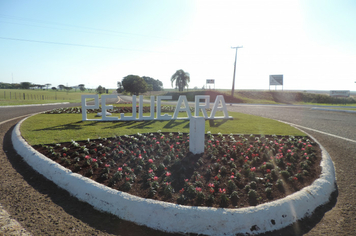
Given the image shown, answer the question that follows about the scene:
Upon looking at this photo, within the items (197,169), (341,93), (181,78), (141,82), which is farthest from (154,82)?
(197,169)

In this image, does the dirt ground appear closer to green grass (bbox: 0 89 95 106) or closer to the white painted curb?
the white painted curb

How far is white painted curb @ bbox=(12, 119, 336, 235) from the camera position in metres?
3.07

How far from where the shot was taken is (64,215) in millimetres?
3371

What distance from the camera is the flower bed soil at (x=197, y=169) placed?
380 cm

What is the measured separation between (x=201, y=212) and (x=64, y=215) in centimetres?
210

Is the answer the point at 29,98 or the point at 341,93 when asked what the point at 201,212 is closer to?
the point at 341,93

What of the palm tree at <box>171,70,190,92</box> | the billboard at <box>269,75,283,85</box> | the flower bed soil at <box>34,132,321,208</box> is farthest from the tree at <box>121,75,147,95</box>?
the flower bed soil at <box>34,132,321,208</box>

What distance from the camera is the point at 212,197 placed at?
11.7 feet

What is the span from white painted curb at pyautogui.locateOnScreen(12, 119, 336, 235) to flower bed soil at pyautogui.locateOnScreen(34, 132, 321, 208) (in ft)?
0.89

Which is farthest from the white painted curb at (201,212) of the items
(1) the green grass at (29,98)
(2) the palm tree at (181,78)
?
(2) the palm tree at (181,78)

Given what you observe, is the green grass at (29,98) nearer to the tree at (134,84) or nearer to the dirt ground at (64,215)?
the tree at (134,84)

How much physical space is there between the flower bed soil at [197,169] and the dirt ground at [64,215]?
0.59 metres

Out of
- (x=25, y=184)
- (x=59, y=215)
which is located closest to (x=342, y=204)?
(x=59, y=215)

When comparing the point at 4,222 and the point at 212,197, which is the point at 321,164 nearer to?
the point at 212,197
